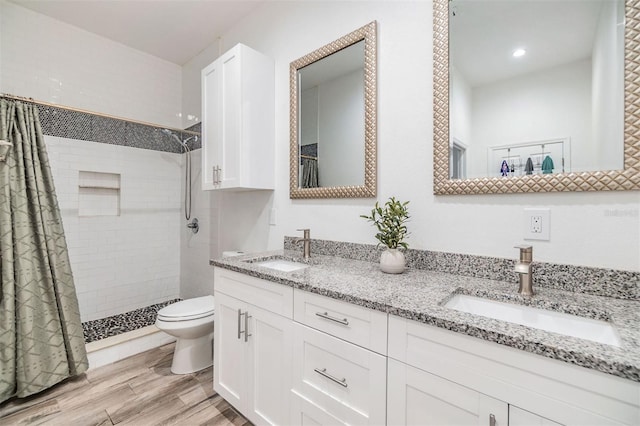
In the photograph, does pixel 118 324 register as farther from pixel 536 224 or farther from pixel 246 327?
pixel 536 224

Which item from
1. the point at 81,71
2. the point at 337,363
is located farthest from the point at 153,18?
the point at 337,363

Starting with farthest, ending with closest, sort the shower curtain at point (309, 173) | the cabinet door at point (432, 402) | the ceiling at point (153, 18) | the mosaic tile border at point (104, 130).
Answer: the mosaic tile border at point (104, 130)
the ceiling at point (153, 18)
the shower curtain at point (309, 173)
the cabinet door at point (432, 402)

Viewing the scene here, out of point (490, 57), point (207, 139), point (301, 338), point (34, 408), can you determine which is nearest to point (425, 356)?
point (301, 338)

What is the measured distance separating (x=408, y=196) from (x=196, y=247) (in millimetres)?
2292

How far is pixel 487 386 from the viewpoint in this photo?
755mm

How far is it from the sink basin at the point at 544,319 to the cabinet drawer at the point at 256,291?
643 mm

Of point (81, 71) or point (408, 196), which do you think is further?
point (81, 71)

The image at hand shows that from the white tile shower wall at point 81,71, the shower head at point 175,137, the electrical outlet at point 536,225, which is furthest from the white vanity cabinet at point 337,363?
the white tile shower wall at point 81,71

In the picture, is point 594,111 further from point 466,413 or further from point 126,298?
point 126,298

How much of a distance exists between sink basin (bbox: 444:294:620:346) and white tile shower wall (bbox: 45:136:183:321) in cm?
295

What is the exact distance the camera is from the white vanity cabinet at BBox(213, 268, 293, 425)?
1283 millimetres

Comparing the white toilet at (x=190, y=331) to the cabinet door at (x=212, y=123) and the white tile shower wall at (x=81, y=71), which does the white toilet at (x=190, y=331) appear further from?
the white tile shower wall at (x=81, y=71)

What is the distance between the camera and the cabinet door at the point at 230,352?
1.49 meters

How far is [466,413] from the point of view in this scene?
79cm
